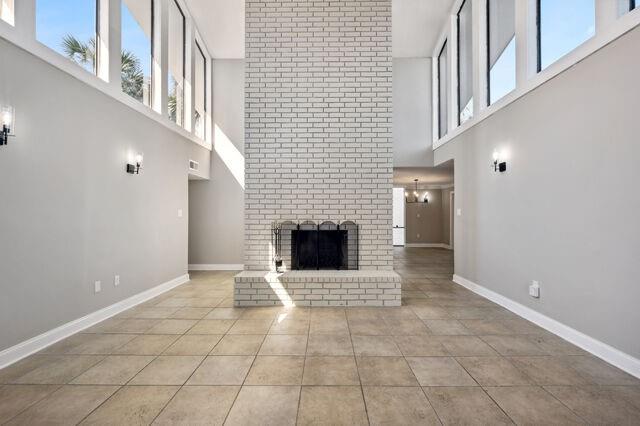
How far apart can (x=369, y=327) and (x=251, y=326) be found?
4.08 ft

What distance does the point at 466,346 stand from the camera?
9.48 ft

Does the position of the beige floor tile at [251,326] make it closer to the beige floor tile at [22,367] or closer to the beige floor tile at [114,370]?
the beige floor tile at [114,370]

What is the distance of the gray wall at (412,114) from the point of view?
7.07 meters

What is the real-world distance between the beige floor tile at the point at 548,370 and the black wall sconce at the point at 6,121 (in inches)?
Result: 169

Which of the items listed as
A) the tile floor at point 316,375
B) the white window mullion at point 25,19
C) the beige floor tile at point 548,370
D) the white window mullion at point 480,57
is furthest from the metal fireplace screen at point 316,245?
the white window mullion at point 25,19

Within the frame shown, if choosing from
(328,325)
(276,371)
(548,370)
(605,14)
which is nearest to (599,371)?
(548,370)

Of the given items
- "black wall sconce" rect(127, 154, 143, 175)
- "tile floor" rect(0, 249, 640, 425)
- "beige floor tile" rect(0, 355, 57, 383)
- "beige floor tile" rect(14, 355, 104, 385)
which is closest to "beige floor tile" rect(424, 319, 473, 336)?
"tile floor" rect(0, 249, 640, 425)

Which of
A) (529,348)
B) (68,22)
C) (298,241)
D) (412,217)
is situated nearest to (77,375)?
(298,241)

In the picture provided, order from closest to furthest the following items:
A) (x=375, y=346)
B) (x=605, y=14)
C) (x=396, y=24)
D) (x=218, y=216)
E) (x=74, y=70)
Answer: (x=605, y=14), (x=375, y=346), (x=74, y=70), (x=396, y=24), (x=218, y=216)

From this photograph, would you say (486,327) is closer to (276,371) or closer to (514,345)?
(514,345)

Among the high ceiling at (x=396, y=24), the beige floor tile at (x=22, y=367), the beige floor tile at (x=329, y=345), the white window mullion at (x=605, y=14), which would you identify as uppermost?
the high ceiling at (x=396, y=24)

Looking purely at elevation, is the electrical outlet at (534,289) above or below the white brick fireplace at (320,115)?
below

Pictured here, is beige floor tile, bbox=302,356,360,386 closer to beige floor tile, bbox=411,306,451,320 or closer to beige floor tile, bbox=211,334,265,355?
beige floor tile, bbox=211,334,265,355

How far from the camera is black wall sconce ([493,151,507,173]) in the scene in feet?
13.4
